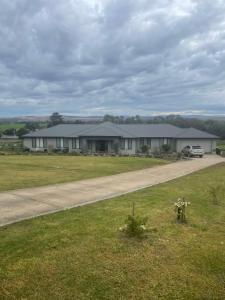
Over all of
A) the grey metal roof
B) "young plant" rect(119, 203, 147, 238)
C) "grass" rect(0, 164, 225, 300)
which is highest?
the grey metal roof

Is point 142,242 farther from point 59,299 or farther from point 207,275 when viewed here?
point 59,299

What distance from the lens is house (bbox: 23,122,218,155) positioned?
46.4 meters

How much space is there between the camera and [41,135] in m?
47.9

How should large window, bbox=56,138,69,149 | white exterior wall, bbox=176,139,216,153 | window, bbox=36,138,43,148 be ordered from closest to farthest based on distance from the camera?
large window, bbox=56,138,69,149, white exterior wall, bbox=176,139,216,153, window, bbox=36,138,43,148

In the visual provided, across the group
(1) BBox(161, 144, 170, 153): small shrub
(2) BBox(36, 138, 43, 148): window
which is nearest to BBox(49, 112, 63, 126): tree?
(2) BBox(36, 138, 43, 148): window

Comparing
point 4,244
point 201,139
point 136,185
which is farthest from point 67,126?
point 4,244

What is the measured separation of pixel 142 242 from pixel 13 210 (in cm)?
431

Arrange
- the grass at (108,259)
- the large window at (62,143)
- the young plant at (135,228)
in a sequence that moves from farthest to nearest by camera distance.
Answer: the large window at (62,143), the young plant at (135,228), the grass at (108,259)

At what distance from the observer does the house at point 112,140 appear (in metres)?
46.4

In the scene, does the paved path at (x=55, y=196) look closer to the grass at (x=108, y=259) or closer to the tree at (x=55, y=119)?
the grass at (x=108, y=259)

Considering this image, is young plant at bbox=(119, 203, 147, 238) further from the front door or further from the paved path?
the front door

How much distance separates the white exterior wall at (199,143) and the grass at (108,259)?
125 feet

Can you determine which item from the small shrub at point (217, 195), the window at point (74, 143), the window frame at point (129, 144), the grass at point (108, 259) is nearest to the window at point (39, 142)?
the window at point (74, 143)

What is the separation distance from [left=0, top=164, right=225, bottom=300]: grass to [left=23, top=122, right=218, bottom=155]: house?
1444 inches
